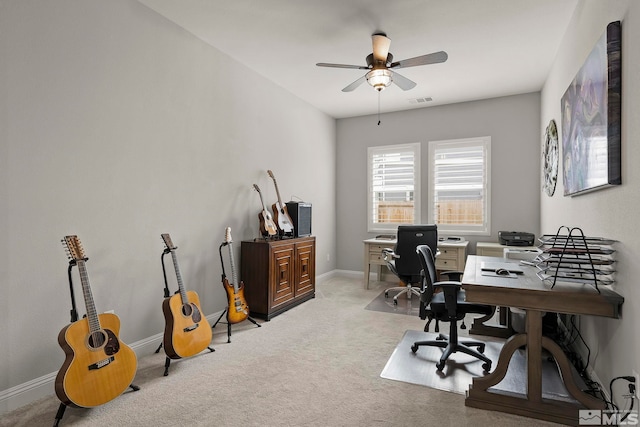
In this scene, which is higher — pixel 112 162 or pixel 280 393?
pixel 112 162

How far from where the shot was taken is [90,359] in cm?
207

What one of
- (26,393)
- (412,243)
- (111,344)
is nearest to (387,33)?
(412,243)

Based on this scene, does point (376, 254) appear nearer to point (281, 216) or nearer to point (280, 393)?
point (281, 216)

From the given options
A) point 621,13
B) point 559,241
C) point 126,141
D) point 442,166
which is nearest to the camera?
point 621,13

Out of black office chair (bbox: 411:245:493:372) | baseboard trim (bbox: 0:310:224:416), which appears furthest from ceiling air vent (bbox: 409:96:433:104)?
baseboard trim (bbox: 0:310:224:416)

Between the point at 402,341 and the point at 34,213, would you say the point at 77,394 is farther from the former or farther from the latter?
the point at 402,341

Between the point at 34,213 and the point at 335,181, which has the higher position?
the point at 335,181

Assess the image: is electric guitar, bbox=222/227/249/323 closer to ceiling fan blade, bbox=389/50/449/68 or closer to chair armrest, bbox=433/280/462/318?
chair armrest, bbox=433/280/462/318

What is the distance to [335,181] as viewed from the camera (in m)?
6.44

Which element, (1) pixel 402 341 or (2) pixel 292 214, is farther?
(2) pixel 292 214

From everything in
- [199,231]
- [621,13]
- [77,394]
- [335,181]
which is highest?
[621,13]

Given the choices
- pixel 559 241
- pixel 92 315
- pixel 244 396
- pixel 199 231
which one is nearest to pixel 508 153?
pixel 559 241

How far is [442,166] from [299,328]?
3.52 metres

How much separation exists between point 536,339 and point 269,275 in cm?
252
